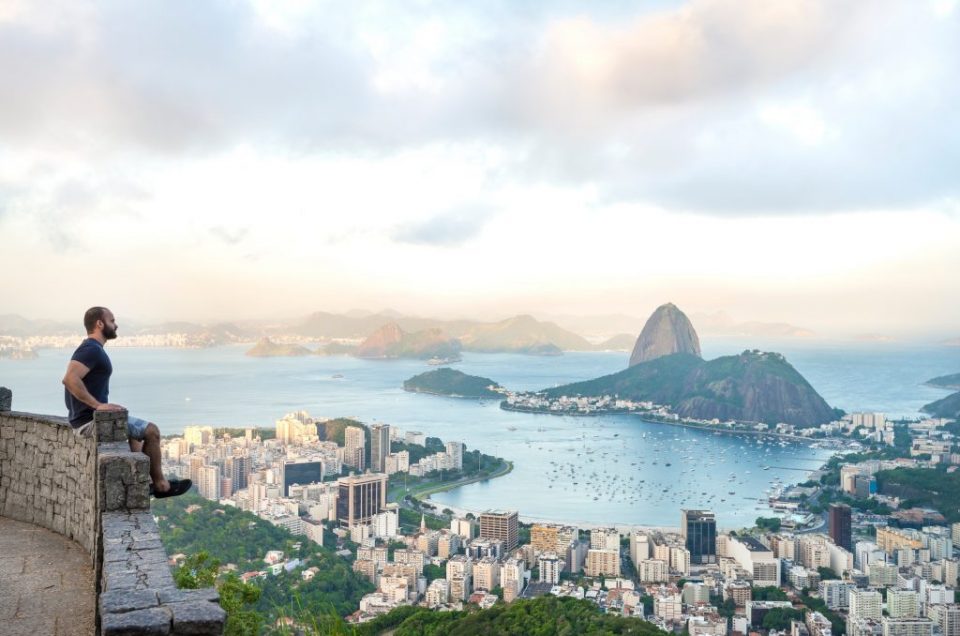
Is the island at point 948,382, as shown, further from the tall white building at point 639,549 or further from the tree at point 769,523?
the tall white building at point 639,549

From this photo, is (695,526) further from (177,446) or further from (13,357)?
(13,357)

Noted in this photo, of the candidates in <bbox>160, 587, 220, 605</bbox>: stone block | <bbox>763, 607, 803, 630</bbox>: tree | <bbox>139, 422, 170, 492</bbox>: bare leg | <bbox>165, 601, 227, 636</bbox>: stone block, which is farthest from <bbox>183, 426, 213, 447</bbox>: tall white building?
<bbox>165, 601, 227, 636</bbox>: stone block

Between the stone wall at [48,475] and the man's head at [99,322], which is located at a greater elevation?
the man's head at [99,322]

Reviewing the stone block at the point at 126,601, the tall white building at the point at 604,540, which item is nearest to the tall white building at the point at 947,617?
the tall white building at the point at 604,540

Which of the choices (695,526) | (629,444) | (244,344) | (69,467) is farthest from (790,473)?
(244,344)

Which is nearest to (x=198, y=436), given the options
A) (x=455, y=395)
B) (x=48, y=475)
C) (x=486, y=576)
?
(x=486, y=576)

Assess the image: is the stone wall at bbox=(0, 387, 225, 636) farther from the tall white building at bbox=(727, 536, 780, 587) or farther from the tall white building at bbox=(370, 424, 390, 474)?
the tall white building at bbox=(370, 424, 390, 474)

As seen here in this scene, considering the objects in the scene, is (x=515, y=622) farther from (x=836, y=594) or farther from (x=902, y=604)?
(x=902, y=604)
